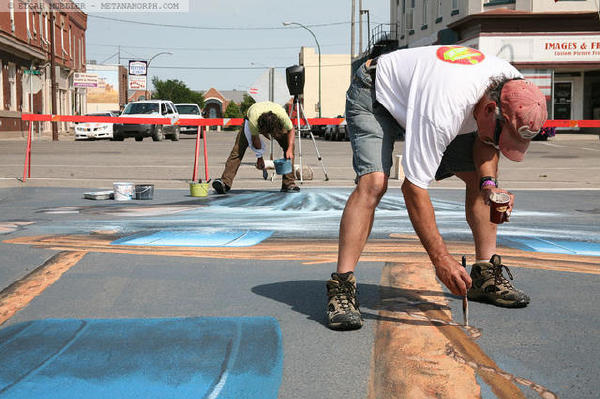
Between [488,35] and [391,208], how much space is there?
27.1 meters

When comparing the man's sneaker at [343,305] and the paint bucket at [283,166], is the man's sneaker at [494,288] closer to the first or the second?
the man's sneaker at [343,305]

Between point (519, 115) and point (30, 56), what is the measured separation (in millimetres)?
43111

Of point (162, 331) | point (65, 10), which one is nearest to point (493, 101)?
point (162, 331)

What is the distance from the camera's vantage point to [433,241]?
10.5ft

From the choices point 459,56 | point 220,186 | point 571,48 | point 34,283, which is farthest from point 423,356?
point 571,48

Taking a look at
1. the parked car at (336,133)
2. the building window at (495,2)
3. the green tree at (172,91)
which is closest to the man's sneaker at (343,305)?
the parked car at (336,133)

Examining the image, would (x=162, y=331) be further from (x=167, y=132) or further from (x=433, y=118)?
(x=167, y=132)

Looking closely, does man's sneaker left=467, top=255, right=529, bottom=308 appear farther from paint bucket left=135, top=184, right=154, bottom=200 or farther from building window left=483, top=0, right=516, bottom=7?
building window left=483, top=0, right=516, bottom=7

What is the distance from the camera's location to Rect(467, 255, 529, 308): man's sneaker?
150 inches

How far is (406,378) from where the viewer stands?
2.72m

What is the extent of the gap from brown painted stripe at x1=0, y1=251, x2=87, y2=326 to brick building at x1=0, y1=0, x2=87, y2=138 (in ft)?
94.7

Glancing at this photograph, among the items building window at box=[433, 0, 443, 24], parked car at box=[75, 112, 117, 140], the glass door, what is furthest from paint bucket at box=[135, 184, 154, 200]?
building window at box=[433, 0, 443, 24]

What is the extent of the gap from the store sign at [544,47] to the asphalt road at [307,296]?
26520 mm

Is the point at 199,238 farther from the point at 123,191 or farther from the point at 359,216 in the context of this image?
the point at 123,191
